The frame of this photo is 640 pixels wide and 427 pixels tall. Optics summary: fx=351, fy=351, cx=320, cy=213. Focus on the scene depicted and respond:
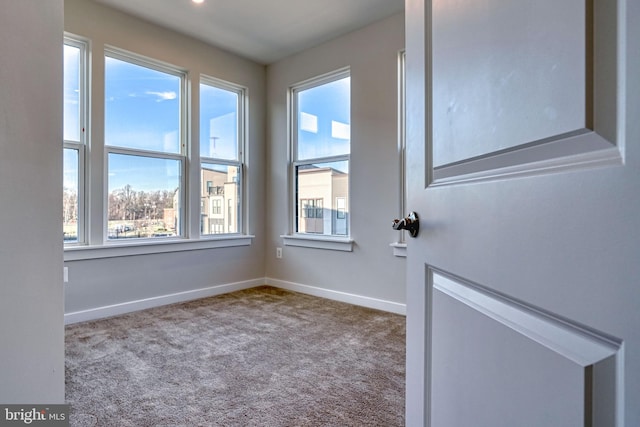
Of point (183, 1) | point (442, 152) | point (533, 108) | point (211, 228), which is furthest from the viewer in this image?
point (211, 228)

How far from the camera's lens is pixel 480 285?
24.1 inches

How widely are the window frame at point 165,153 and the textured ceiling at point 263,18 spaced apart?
372mm

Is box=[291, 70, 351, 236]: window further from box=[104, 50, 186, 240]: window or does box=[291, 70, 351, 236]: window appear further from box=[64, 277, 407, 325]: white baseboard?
box=[104, 50, 186, 240]: window

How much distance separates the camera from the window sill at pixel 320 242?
3.60m

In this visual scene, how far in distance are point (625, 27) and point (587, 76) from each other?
0.18 feet

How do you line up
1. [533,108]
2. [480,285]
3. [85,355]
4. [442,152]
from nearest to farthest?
[533,108]
[480,285]
[442,152]
[85,355]

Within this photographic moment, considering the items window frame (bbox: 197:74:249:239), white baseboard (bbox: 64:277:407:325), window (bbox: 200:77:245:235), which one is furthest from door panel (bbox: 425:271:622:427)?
window frame (bbox: 197:74:249:239)

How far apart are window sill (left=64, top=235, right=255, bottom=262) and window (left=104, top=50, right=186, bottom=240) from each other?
13cm

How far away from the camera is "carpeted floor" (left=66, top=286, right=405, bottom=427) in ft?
5.34

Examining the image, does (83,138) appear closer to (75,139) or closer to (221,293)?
(75,139)

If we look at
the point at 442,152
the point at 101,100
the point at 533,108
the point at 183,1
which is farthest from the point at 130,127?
the point at 533,108

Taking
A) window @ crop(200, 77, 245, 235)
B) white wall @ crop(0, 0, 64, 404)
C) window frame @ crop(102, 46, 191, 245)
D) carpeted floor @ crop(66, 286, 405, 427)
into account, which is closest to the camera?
white wall @ crop(0, 0, 64, 404)

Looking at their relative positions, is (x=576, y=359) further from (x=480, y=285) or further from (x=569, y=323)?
(x=480, y=285)

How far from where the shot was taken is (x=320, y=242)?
381 centimetres
